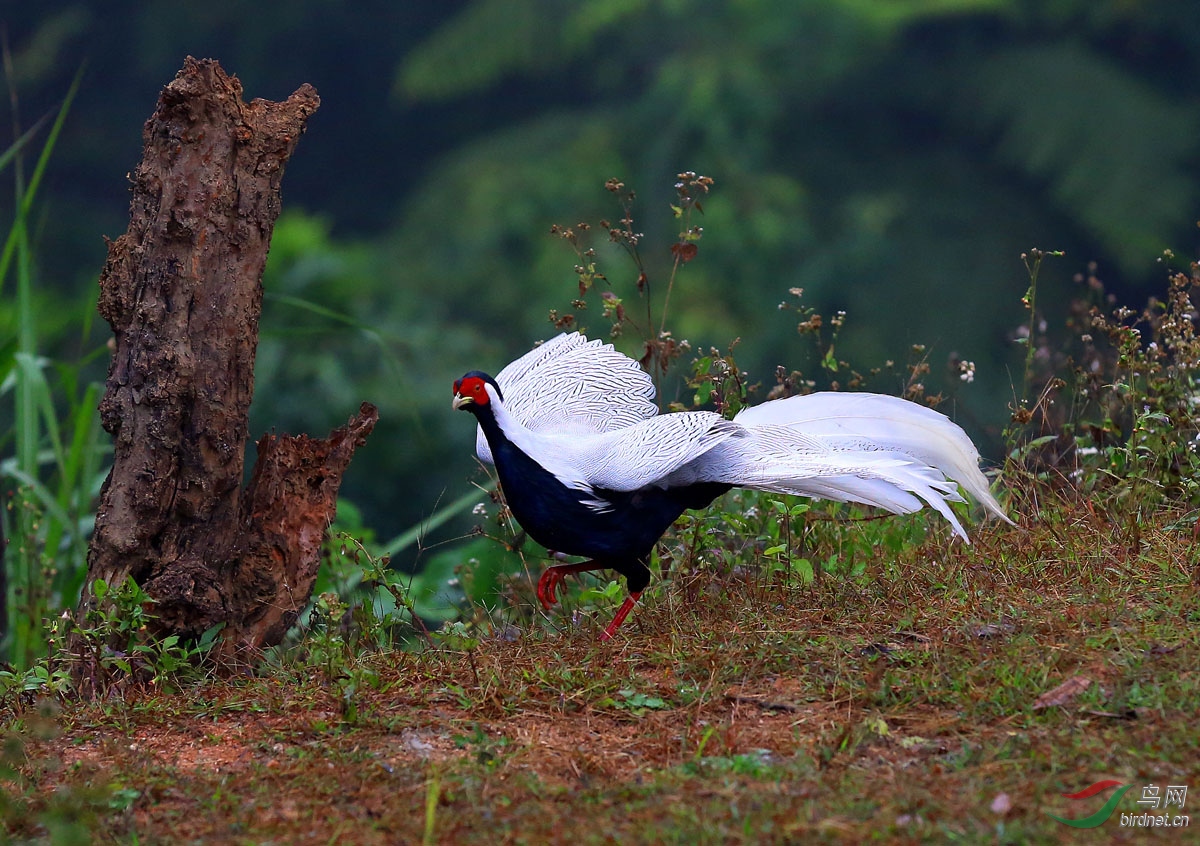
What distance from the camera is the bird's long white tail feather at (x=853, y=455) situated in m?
3.41

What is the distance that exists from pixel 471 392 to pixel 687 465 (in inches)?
24.1

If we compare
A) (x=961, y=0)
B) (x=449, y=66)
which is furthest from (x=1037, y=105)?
(x=449, y=66)

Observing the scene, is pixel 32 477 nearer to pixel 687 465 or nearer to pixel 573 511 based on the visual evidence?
pixel 573 511

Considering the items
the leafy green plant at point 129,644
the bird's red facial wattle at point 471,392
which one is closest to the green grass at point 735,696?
the leafy green plant at point 129,644

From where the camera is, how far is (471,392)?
11.4 ft

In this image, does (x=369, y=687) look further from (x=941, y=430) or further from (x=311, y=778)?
(x=941, y=430)

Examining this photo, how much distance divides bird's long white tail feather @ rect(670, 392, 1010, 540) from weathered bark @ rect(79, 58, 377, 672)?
1.27 m

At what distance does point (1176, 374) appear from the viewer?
4.17 m

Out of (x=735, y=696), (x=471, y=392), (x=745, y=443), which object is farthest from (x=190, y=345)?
(x=735, y=696)

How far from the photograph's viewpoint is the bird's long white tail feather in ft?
11.2

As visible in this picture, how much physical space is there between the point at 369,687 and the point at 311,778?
0.52 metres

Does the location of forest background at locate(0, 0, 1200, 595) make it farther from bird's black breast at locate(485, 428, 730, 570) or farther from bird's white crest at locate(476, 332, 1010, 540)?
bird's black breast at locate(485, 428, 730, 570)

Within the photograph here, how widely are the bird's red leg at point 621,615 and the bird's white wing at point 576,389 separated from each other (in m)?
0.52

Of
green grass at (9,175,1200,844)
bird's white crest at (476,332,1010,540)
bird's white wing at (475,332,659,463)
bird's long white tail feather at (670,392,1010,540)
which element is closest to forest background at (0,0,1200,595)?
bird's white wing at (475,332,659,463)
